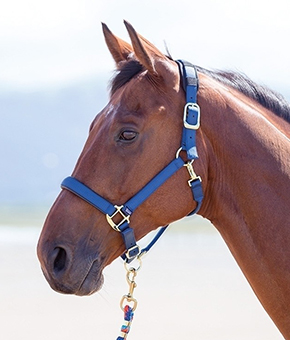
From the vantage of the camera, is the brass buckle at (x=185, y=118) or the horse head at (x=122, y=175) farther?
the brass buckle at (x=185, y=118)

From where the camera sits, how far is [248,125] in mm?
3381

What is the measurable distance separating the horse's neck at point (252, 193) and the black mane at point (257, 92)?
204 mm

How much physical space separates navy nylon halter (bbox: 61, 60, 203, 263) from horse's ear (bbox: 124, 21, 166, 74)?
212 mm

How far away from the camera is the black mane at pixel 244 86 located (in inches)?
138

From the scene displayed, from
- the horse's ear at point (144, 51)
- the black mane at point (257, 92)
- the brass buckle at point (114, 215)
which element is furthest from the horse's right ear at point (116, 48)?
the brass buckle at point (114, 215)

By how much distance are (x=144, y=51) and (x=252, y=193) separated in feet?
3.07

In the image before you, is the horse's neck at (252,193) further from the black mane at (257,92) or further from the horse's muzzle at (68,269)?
the horse's muzzle at (68,269)

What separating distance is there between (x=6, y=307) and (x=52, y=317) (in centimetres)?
111

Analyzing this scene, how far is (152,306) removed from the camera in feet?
34.0

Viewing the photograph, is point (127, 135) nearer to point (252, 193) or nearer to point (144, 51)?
point (144, 51)

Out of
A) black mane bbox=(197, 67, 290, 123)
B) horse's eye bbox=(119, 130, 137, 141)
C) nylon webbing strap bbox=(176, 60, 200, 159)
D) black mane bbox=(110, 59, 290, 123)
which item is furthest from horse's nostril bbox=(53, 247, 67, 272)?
black mane bbox=(197, 67, 290, 123)

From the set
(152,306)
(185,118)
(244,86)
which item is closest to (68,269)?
(185,118)

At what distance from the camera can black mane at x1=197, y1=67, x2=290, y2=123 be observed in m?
3.62

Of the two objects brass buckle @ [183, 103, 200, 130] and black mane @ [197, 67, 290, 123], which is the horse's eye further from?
black mane @ [197, 67, 290, 123]
